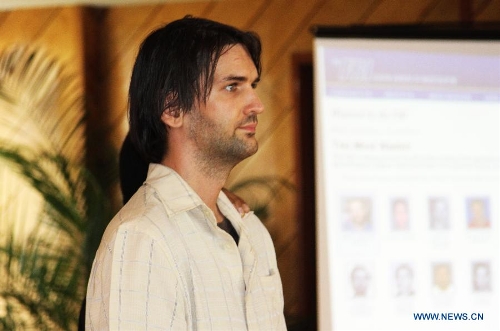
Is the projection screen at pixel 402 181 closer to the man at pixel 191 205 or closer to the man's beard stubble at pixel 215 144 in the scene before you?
the man at pixel 191 205

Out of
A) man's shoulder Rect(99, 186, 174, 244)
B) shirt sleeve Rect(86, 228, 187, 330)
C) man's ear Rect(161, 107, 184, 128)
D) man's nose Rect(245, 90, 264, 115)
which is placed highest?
man's nose Rect(245, 90, 264, 115)

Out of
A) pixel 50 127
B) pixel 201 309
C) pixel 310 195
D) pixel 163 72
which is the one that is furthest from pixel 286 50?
pixel 201 309

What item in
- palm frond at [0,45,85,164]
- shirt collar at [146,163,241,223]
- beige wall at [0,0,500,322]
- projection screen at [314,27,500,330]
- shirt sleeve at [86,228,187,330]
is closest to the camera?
shirt sleeve at [86,228,187,330]

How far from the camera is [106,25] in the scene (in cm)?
382

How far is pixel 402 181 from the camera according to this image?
278 cm

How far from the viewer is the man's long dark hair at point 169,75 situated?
1602mm

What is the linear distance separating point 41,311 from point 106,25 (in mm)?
1588

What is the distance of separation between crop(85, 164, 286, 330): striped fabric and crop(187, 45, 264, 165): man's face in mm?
103

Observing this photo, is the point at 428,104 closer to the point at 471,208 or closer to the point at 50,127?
the point at 471,208

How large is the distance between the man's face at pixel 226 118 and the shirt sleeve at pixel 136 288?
0.29m

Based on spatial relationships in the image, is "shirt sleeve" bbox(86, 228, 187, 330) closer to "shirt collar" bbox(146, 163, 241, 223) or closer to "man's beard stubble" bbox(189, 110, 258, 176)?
"shirt collar" bbox(146, 163, 241, 223)

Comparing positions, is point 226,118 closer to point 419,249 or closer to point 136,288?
point 136,288

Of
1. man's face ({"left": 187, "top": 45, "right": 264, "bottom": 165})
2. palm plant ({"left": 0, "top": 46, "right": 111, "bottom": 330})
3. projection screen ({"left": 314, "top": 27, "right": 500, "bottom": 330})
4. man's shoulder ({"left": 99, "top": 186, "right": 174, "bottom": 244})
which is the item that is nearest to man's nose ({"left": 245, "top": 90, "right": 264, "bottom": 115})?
man's face ({"left": 187, "top": 45, "right": 264, "bottom": 165})

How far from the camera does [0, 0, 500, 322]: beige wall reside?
11.5 feet
